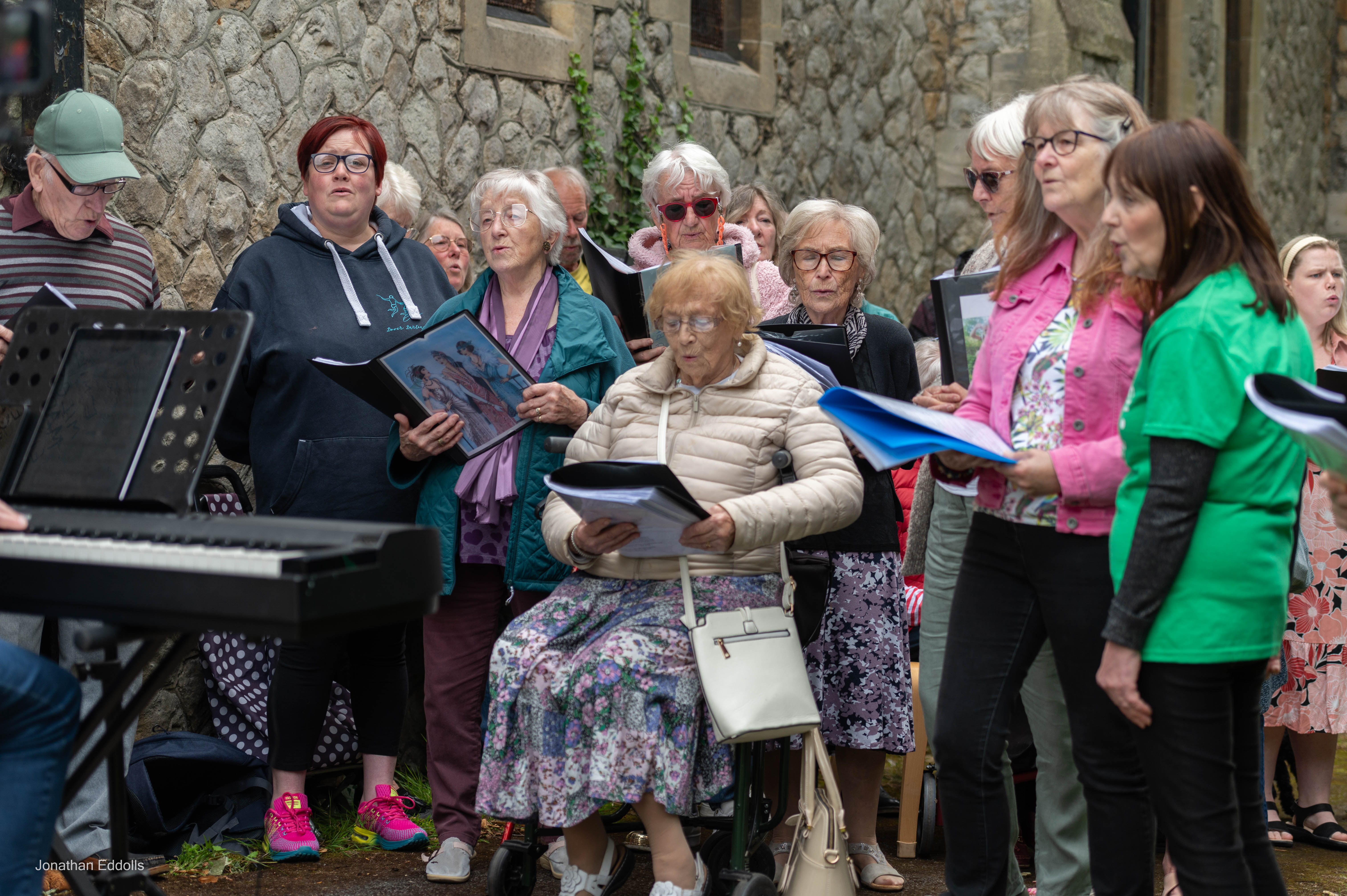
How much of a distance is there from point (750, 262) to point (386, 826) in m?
2.11

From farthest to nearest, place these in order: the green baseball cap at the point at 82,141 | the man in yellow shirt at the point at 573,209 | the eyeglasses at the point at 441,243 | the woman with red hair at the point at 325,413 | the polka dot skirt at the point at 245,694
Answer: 1. the eyeglasses at the point at 441,243
2. the man in yellow shirt at the point at 573,209
3. the polka dot skirt at the point at 245,694
4. the woman with red hair at the point at 325,413
5. the green baseball cap at the point at 82,141

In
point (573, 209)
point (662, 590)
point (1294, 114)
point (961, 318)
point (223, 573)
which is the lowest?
point (662, 590)

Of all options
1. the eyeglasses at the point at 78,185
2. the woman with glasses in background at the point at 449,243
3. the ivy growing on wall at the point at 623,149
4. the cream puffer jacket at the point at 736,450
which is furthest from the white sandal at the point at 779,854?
the ivy growing on wall at the point at 623,149

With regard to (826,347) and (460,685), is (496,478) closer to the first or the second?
(460,685)

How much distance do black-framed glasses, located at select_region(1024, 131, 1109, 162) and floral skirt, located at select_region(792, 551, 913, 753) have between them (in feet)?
5.04

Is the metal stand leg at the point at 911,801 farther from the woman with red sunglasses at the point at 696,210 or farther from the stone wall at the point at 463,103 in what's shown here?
the stone wall at the point at 463,103

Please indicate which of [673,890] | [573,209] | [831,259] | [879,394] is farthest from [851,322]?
[673,890]

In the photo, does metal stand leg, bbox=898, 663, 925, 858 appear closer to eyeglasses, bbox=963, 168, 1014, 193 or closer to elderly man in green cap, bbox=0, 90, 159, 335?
eyeglasses, bbox=963, 168, 1014, 193

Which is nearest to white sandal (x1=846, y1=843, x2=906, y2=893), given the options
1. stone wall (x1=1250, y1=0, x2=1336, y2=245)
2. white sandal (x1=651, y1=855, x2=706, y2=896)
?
white sandal (x1=651, y1=855, x2=706, y2=896)

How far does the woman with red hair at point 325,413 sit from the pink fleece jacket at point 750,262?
717 millimetres

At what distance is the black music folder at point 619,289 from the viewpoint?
419 cm

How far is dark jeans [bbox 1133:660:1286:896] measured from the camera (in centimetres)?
229

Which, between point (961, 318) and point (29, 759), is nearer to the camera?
point (29, 759)

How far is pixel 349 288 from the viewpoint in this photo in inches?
168
